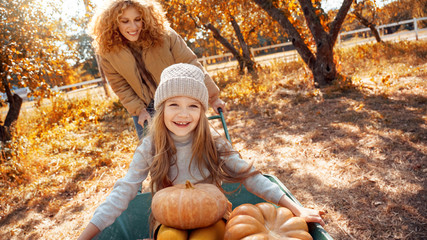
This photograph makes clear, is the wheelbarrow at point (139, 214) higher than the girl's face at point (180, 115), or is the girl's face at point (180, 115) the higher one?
the girl's face at point (180, 115)

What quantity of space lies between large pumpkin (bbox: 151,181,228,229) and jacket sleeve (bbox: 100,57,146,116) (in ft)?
3.96

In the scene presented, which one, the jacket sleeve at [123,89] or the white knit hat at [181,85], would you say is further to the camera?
the jacket sleeve at [123,89]

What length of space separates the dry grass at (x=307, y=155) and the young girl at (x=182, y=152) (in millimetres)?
1052

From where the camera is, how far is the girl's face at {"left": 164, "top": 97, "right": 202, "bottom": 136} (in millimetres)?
1608

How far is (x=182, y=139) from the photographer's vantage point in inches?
68.7

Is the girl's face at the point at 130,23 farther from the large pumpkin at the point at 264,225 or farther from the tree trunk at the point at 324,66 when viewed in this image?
the tree trunk at the point at 324,66

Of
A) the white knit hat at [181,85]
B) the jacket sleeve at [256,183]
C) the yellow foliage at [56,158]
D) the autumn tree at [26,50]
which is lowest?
the yellow foliage at [56,158]

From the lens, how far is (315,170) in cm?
314

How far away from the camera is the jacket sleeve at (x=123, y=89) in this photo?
2.37 meters

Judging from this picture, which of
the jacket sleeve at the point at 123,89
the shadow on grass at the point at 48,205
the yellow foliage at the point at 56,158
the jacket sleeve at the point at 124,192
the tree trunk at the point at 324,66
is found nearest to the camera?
the jacket sleeve at the point at 124,192

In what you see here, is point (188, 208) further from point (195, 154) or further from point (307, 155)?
point (307, 155)

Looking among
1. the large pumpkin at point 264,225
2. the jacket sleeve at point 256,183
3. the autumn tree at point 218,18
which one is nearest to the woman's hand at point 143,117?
the jacket sleeve at point 256,183

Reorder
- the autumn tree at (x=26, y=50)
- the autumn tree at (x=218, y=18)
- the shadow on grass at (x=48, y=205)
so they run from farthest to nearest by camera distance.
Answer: the autumn tree at (x=218, y=18)
the autumn tree at (x=26, y=50)
the shadow on grass at (x=48, y=205)

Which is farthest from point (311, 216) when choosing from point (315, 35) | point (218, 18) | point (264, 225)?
point (218, 18)
